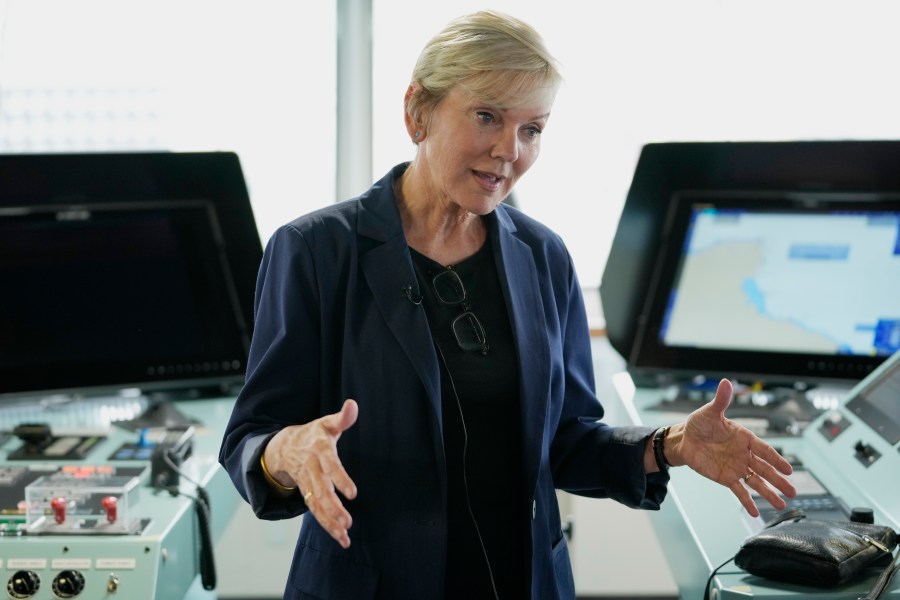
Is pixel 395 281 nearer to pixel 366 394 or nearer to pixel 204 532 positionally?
pixel 366 394

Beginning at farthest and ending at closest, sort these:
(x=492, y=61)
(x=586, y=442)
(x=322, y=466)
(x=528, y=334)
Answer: (x=586, y=442) → (x=528, y=334) → (x=492, y=61) → (x=322, y=466)

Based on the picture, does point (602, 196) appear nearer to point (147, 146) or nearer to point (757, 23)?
point (757, 23)

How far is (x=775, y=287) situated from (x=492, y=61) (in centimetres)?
139

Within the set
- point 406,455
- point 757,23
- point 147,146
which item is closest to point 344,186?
point 147,146

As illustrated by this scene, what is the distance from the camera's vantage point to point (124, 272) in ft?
7.68

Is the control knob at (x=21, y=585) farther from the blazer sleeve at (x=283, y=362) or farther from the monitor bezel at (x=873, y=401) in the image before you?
the monitor bezel at (x=873, y=401)

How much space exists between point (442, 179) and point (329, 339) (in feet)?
0.89

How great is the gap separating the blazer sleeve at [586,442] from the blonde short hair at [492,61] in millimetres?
348

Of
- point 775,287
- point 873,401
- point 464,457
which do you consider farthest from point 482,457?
point 775,287

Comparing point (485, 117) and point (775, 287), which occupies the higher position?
point (485, 117)

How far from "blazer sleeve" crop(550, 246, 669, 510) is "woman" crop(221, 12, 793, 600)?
0.02 metres

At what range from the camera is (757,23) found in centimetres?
332

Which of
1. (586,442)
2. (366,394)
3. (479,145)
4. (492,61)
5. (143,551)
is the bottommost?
(143,551)

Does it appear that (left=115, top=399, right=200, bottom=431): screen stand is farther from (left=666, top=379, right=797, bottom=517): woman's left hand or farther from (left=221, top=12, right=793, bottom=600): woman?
(left=666, top=379, right=797, bottom=517): woman's left hand
